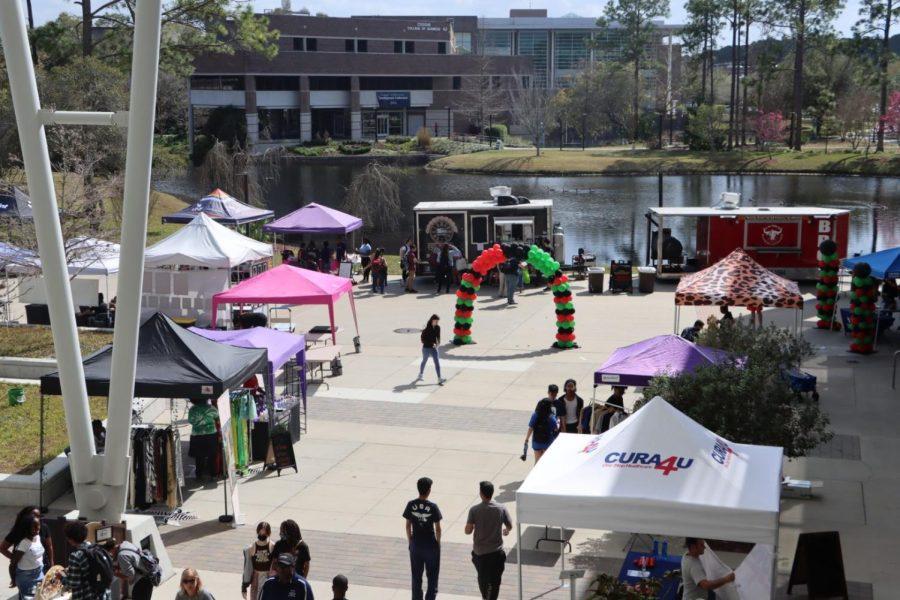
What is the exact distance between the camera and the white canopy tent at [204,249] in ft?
84.5

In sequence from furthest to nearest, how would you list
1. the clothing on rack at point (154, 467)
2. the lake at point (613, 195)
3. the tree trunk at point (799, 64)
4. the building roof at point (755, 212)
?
the tree trunk at point (799, 64) < the lake at point (613, 195) < the building roof at point (755, 212) < the clothing on rack at point (154, 467)

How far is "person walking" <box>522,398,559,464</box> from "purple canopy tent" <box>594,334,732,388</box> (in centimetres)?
82

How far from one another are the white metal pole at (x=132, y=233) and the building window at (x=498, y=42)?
570ft

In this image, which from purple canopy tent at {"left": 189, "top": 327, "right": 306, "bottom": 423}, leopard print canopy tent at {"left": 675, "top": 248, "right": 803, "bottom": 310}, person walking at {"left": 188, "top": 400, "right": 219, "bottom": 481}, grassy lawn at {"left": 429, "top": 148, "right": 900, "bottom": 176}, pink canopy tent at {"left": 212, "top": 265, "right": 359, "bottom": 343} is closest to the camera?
person walking at {"left": 188, "top": 400, "right": 219, "bottom": 481}

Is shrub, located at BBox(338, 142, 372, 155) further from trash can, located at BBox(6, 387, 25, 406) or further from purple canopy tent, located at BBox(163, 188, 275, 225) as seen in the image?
trash can, located at BBox(6, 387, 25, 406)

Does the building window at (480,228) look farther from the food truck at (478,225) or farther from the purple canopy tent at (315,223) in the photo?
the purple canopy tent at (315,223)

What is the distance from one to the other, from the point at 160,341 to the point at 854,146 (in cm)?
8797

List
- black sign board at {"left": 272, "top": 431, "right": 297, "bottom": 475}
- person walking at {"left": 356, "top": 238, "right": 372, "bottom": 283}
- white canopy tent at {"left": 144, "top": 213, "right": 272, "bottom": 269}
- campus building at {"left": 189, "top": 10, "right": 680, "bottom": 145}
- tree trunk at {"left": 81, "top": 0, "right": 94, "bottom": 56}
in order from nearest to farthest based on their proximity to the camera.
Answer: black sign board at {"left": 272, "top": 431, "right": 297, "bottom": 475}
white canopy tent at {"left": 144, "top": 213, "right": 272, "bottom": 269}
person walking at {"left": 356, "top": 238, "right": 372, "bottom": 283}
tree trunk at {"left": 81, "top": 0, "right": 94, "bottom": 56}
campus building at {"left": 189, "top": 10, "right": 680, "bottom": 145}

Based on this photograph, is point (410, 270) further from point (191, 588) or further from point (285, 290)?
point (191, 588)

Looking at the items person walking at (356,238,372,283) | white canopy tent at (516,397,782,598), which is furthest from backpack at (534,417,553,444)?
person walking at (356,238,372,283)

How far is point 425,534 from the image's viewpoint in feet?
34.0

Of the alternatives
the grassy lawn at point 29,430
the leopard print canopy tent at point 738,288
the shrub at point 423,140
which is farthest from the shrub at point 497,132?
the grassy lawn at point 29,430

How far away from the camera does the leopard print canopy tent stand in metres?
20.0

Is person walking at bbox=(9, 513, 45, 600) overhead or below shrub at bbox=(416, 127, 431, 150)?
below
